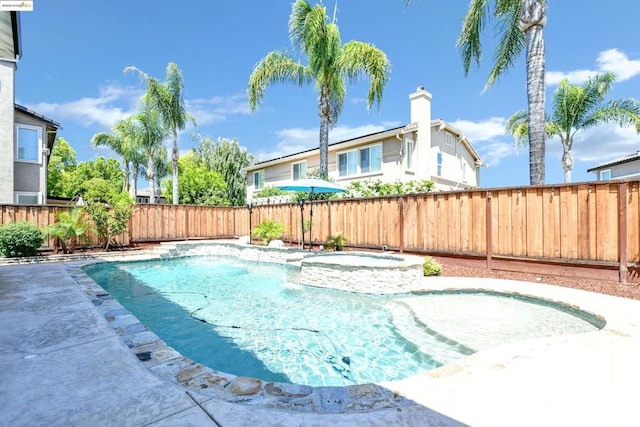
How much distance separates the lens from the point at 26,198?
14.5 m

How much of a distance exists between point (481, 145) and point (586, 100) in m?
6.12

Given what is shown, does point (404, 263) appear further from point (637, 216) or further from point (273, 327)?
point (637, 216)

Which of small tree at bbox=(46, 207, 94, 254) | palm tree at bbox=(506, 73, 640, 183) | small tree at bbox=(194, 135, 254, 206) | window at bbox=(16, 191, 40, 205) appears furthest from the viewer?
small tree at bbox=(194, 135, 254, 206)

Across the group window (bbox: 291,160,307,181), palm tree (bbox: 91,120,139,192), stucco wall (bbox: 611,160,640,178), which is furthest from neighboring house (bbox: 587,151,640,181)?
palm tree (bbox: 91,120,139,192)

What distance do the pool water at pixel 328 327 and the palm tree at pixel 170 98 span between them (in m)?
15.1

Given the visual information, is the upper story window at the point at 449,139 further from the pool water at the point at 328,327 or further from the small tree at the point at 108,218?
the small tree at the point at 108,218

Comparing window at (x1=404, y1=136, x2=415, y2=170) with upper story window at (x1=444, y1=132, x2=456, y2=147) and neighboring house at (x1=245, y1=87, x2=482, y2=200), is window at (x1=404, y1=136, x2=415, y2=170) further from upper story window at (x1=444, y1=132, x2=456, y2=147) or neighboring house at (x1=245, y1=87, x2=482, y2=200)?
upper story window at (x1=444, y1=132, x2=456, y2=147)

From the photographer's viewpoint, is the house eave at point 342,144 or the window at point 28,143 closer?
the window at point 28,143

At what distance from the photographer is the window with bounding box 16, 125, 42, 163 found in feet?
47.4

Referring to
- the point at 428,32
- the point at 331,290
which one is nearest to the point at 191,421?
the point at 331,290

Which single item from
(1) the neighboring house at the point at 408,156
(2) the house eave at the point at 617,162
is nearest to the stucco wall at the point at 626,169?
(2) the house eave at the point at 617,162

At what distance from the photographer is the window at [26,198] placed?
14.3 metres

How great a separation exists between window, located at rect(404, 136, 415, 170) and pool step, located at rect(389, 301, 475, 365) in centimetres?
1269

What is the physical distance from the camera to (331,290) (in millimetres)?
7258
